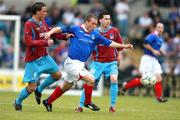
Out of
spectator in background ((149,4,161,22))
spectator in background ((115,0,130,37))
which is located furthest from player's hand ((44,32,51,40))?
spectator in background ((149,4,161,22))

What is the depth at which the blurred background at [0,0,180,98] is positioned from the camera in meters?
25.5

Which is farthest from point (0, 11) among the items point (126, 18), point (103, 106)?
point (103, 106)

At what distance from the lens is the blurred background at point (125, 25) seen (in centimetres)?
2550

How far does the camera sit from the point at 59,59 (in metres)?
26.3

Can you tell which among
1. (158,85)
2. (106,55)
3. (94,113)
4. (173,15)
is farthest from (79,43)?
(173,15)

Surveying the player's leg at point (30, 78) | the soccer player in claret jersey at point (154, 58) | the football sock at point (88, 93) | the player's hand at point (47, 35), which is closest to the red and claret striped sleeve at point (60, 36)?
the player's hand at point (47, 35)

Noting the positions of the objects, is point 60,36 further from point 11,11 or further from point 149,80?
point 11,11

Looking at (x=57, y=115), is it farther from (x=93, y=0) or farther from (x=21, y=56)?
(x=93, y=0)

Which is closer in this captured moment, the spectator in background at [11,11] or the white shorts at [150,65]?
the white shorts at [150,65]

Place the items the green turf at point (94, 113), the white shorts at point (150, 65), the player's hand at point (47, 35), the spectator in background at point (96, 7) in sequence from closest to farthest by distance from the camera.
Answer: the green turf at point (94, 113), the player's hand at point (47, 35), the white shorts at point (150, 65), the spectator in background at point (96, 7)

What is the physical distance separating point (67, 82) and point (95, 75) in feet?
5.74

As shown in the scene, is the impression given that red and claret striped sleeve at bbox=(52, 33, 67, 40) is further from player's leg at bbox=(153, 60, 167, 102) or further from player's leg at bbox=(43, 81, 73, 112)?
player's leg at bbox=(153, 60, 167, 102)

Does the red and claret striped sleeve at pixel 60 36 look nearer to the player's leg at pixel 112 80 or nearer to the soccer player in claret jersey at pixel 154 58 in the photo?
the player's leg at pixel 112 80

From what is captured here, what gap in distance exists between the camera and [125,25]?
28938 millimetres
